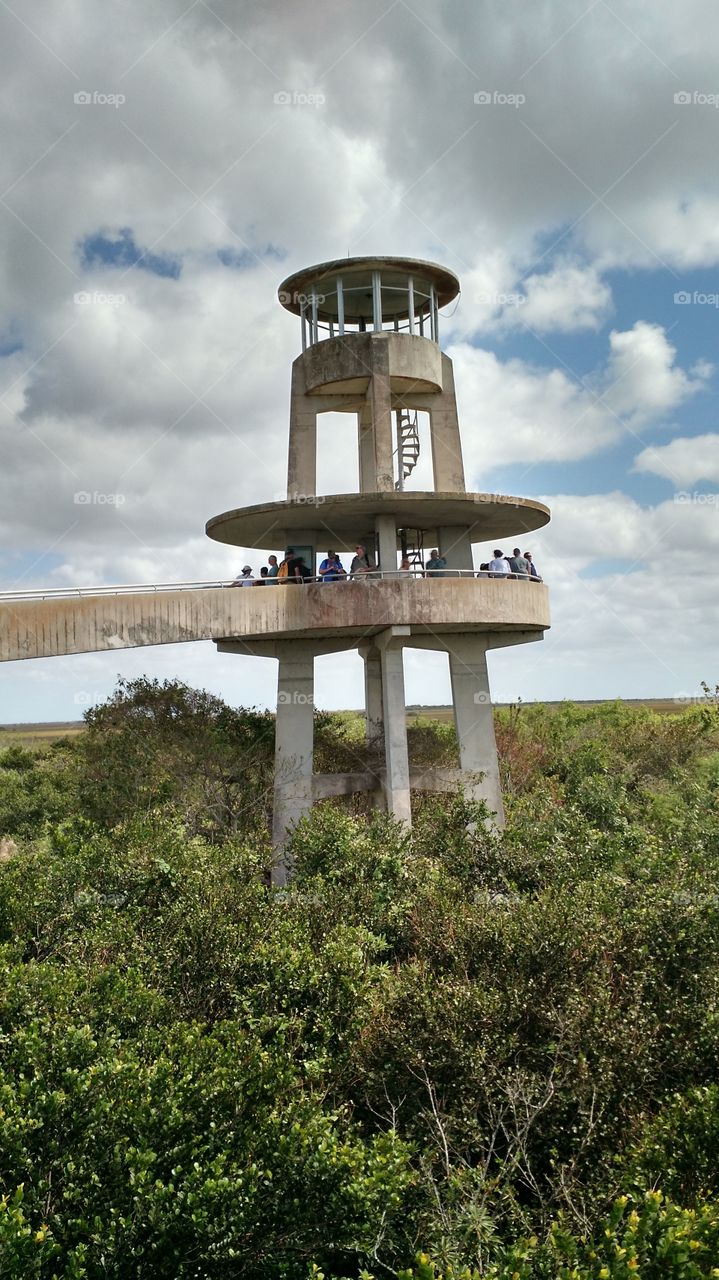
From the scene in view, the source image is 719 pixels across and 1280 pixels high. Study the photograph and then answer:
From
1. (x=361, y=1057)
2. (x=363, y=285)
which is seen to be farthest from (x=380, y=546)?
(x=361, y=1057)

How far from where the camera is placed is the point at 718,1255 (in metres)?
7.99

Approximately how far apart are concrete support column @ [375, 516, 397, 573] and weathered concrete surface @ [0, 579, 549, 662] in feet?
3.45

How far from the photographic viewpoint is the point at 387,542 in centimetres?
2427

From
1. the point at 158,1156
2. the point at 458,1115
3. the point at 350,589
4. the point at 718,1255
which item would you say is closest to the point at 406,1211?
the point at 458,1115

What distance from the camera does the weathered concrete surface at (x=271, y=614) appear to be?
747 inches

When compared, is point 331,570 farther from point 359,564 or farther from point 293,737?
point 293,737

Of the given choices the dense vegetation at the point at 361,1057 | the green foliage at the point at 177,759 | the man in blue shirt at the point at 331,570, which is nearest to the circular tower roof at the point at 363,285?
the man in blue shirt at the point at 331,570

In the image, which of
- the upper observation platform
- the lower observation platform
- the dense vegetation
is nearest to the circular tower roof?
the upper observation platform

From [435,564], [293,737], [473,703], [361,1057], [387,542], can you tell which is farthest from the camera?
[473,703]

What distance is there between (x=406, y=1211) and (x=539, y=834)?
10.2 m

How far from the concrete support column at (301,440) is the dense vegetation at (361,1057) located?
954 centimetres

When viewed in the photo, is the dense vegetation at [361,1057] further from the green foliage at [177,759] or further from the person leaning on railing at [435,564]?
the person leaning on railing at [435,564]

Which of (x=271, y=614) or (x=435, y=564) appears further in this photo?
(x=435, y=564)

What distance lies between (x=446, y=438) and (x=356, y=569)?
4.79 meters
